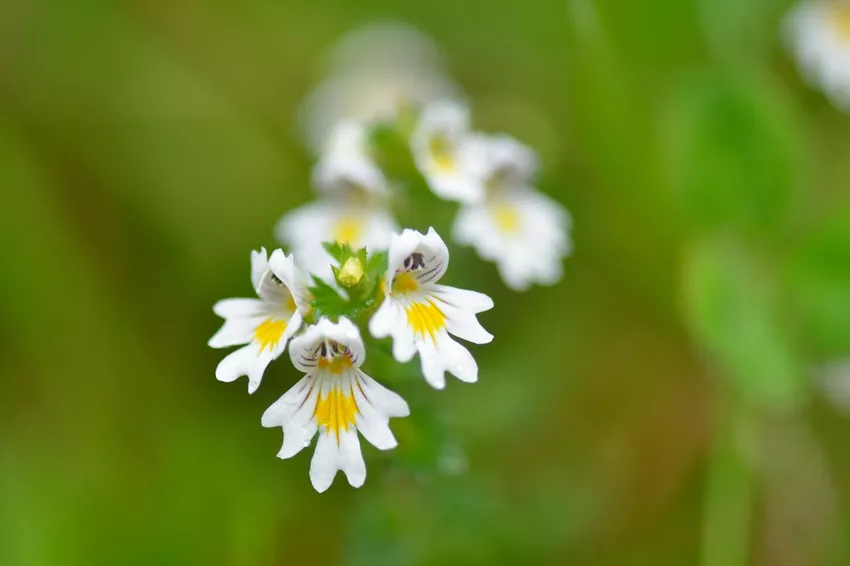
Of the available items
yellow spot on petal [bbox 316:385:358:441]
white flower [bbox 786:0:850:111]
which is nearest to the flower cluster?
yellow spot on petal [bbox 316:385:358:441]

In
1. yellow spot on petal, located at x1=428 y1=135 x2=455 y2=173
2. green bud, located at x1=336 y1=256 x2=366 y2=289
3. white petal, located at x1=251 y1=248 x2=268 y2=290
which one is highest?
yellow spot on petal, located at x1=428 y1=135 x2=455 y2=173

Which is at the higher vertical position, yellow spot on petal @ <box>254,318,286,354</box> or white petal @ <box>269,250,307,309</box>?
white petal @ <box>269,250,307,309</box>

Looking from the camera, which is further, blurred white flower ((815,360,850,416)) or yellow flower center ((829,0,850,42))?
yellow flower center ((829,0,850,42))

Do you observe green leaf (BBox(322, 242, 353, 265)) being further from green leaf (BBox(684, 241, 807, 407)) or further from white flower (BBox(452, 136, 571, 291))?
green leaf (BBox(684, 241, 807, 407))

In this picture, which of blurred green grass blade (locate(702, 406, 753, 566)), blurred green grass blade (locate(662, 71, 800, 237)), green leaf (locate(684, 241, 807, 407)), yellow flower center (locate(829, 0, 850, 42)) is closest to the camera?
green leaf (locate(684, 241, 807, 407))

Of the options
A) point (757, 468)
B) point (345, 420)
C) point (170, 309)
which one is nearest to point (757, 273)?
point (757, 468)

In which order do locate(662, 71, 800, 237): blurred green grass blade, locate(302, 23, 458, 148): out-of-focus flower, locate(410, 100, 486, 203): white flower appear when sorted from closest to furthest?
locate(410, 100, 486, 203): white flower, locate(662, 71, 800, 237): blurred green grass blade, locate(302, 23, 458, 148): out-of-focus flower

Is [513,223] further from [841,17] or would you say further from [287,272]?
[841,17]
